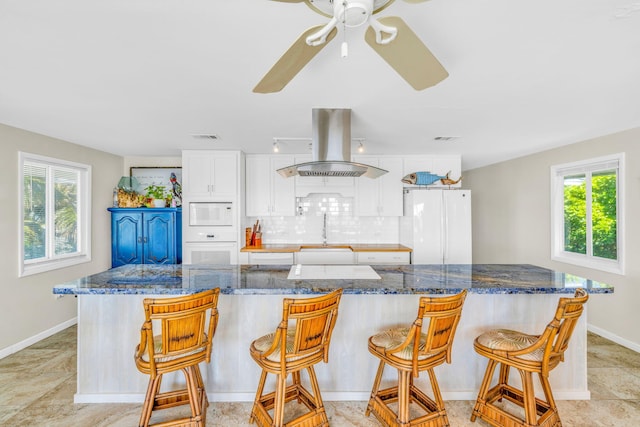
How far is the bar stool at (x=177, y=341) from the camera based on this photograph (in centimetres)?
167

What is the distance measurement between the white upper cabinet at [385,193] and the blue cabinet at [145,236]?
2635 mm

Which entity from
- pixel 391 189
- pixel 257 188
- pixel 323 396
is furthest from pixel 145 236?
pixel 391 189

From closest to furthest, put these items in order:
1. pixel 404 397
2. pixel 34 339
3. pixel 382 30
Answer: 1. pixel 382 30
2. pixel 404 397
3. pixel 34 339

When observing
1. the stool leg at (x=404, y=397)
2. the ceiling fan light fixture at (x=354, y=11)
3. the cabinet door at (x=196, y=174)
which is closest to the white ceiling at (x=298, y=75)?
the ceiling fan light fixture at (x=354, y=11)

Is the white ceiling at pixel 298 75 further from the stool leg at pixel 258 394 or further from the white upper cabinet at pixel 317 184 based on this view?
the stool leg at pixel 258 394

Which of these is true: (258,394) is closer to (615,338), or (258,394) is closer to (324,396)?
(324,396)

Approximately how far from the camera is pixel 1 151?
3.11 meters

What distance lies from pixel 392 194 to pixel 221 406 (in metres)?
3.53

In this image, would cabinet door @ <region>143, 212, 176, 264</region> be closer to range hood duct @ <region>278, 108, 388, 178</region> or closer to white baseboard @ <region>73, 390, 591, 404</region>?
white baseboard @ <region>73, 390, 591, 404</region>

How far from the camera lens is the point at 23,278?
331 cm

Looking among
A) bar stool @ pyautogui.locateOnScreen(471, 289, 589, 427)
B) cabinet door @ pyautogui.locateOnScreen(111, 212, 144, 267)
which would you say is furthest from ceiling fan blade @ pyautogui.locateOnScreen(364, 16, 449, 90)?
cabinet door @ pyautogui.locateOnScreen(111, 212, 144, 267)

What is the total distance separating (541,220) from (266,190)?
12.7 ft

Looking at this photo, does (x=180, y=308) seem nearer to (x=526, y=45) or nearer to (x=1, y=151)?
(x=526, y=45)

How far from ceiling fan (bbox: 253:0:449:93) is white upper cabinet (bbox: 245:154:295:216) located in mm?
3089
